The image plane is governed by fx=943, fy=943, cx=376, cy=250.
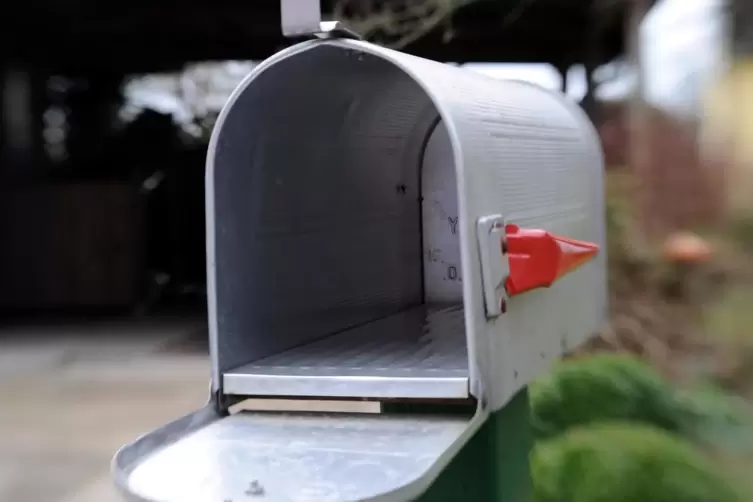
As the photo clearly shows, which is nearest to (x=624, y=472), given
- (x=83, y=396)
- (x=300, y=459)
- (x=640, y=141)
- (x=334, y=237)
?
(x=334, y=237)

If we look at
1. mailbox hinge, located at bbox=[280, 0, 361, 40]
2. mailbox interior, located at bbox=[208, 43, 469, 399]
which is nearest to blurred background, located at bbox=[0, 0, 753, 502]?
mailbox interior, located at bbox=[208, 43, 469, 399]

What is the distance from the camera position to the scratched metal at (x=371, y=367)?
158cm

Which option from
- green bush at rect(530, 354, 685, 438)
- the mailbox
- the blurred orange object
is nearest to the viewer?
the mailbox

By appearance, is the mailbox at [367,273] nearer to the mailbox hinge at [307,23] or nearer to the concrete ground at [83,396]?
the mailbox hinge at [307,23]

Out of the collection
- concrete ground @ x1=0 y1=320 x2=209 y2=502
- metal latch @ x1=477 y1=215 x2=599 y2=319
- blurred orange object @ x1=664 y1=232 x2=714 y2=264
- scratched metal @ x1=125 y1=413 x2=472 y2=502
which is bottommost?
concrete ground @ x1=0 y1=320 x2=209 y2=502

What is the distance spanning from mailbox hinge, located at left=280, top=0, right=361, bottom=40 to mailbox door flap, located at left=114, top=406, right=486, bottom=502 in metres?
0.68

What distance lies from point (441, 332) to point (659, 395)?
1801mm

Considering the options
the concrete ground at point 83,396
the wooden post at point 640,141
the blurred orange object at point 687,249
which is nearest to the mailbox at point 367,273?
the concrete ground at point 83,396

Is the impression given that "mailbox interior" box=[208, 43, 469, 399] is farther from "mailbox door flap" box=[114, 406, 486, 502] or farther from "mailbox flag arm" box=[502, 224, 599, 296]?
"mailbox flag arm" box=[502, 224, 599, 296]

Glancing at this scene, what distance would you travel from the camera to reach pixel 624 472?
2748 millimetres

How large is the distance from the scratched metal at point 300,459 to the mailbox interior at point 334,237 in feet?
0.21

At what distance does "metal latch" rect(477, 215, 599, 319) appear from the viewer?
1528mm

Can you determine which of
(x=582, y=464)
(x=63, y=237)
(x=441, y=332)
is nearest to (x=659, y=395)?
(x=582, y=464)

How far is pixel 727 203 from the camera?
4.53m
